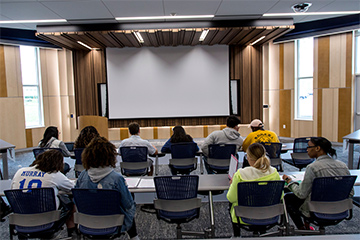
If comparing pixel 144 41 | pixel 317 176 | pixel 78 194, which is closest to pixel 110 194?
pixel 78 194

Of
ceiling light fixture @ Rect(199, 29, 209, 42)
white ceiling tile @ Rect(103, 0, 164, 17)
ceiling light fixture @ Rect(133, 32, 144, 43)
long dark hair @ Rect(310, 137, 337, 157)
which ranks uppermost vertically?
white ceiling tile @ Rect(103, 0, 164, 17)

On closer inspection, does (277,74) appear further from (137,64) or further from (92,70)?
(92,70)

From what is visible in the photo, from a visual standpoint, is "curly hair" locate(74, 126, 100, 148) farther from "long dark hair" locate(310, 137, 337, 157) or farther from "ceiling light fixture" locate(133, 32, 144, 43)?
"ceiling light fixture" locate(133, 32, 144, 43)

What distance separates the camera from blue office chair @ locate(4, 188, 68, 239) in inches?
84.7

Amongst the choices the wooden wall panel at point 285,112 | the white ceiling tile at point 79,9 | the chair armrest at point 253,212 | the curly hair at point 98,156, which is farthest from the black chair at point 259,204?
the wooden wall panel at point 285,112

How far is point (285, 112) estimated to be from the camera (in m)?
9.11

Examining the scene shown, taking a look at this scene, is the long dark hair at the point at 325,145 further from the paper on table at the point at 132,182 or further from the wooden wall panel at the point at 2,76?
the wooden wall panel at the point at 2,76

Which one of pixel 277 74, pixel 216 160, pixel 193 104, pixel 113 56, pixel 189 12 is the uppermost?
pixel 189 12

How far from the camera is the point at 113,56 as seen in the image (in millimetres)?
8828

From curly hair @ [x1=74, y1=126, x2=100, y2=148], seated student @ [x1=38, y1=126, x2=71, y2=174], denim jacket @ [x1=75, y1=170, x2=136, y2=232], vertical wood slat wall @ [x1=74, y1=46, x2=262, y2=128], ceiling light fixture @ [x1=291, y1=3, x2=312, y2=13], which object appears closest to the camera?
denim jacket @ [x1=75, y1=170, x2=136, y2=232]

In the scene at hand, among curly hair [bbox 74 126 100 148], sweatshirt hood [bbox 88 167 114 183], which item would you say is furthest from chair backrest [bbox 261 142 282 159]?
curly hair [bbox 74 126 100 148]

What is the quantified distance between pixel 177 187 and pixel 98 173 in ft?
2.41

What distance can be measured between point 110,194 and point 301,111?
8479 mm

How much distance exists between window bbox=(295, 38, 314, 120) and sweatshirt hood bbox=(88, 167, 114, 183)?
8286mm
